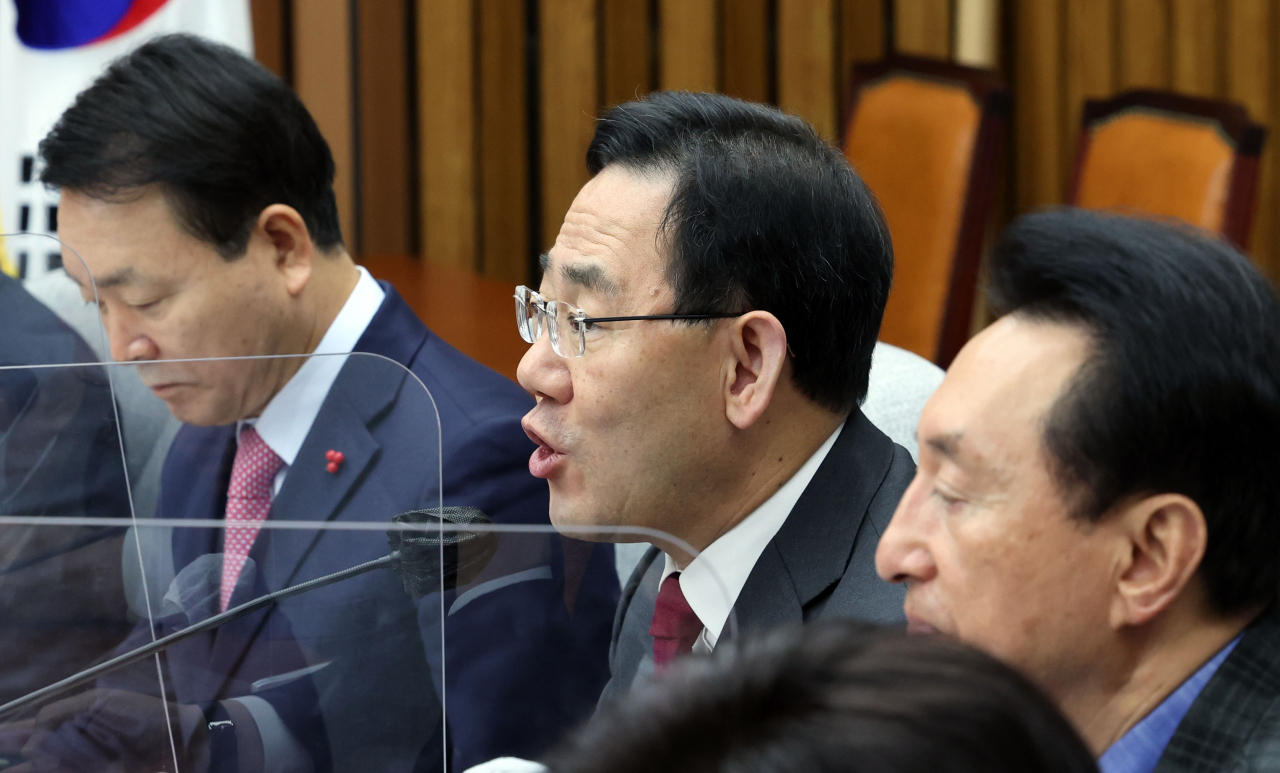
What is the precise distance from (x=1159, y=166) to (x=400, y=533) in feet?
8.40

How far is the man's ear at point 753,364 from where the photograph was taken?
1.19 metres

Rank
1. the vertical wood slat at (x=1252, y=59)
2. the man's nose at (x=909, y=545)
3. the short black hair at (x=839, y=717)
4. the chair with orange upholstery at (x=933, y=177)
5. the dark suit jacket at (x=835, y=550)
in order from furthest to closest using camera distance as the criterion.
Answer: the vertical wood slat at (x=1252, y=59), the chair with orange upholstery at (x=933, y=177), the dark suit jacket at (x=835, y=550), the man's nose at (x=909, y=545), the short black hair at (x=839, y=717)

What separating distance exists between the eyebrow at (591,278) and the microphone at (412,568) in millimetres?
446

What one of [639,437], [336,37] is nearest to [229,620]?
[639,437]

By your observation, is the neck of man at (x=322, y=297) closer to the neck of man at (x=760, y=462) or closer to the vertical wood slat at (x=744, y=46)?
the neck of man at (x=760, y=462)

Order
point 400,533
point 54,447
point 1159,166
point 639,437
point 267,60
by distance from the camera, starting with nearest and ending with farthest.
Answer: point 400,533
point 54,447
point 639,437
point 1159,166
point 267,60

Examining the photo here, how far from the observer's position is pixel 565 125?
3781 mm

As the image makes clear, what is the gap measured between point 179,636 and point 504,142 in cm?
314

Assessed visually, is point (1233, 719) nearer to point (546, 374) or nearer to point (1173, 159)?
point (546, 374)

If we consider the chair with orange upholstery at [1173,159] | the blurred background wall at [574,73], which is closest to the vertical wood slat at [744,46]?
the blurred background wall at [574,73]

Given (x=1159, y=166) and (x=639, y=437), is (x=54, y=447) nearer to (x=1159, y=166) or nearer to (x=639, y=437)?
(x=639, y=437)

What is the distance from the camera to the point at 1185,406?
2.51ft

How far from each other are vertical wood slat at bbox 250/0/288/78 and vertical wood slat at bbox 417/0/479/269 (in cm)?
39

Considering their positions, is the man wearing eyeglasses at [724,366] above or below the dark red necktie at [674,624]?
above
